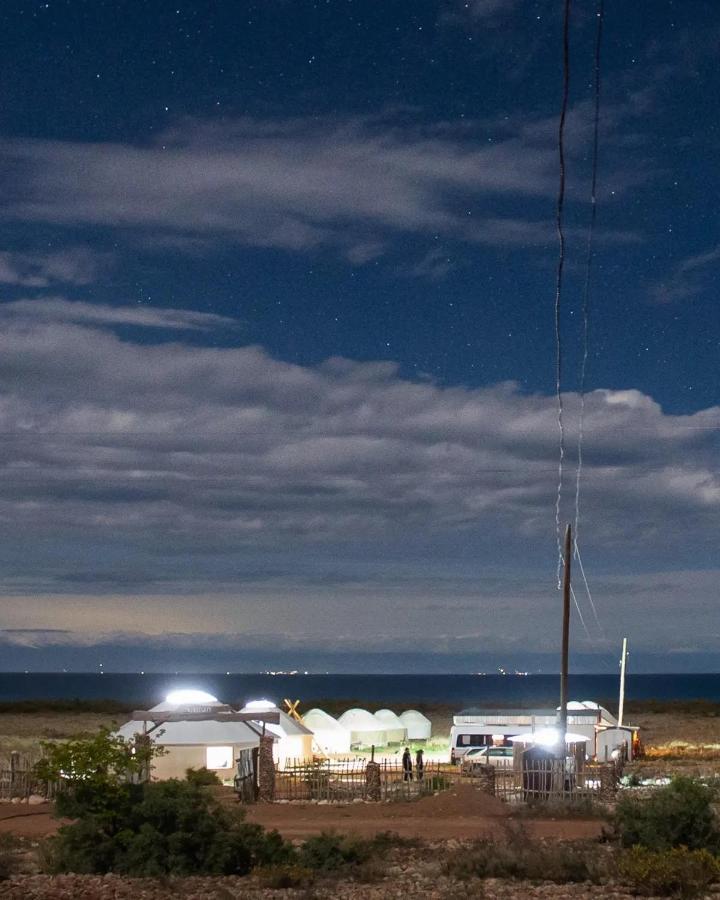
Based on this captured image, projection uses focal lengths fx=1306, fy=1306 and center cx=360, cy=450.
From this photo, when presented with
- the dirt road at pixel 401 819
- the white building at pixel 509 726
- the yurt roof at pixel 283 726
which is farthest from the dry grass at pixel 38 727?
the dirt road at pixel 401 819

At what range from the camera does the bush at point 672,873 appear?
702 inches

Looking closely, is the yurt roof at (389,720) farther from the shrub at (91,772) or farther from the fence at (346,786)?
the shrub at (91,772)

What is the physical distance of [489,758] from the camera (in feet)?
141

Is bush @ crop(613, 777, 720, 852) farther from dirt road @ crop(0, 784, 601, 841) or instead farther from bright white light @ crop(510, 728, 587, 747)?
bright white light @ crop(510, 728, 587, 747)

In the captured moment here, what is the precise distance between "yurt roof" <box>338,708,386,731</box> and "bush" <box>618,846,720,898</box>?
4023 centimetres

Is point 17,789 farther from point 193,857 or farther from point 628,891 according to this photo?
point 628,891

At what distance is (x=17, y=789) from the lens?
35.8 m

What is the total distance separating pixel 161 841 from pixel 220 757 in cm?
2088

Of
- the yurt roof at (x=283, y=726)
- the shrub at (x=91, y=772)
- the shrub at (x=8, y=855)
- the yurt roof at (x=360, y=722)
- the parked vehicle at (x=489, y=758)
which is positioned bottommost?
the yurt roof at (x=360, y=722)

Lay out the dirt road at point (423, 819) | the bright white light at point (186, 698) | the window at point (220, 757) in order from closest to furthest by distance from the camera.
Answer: the dirt road at point (423, 819) < the window at point (220, 757) < the bright white light at point (186, 698)

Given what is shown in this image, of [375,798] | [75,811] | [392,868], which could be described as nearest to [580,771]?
[375,798]

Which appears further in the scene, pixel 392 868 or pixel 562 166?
pixel 392 868

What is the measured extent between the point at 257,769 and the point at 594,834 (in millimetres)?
13190

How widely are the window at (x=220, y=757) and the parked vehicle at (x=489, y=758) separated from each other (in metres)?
7.42
